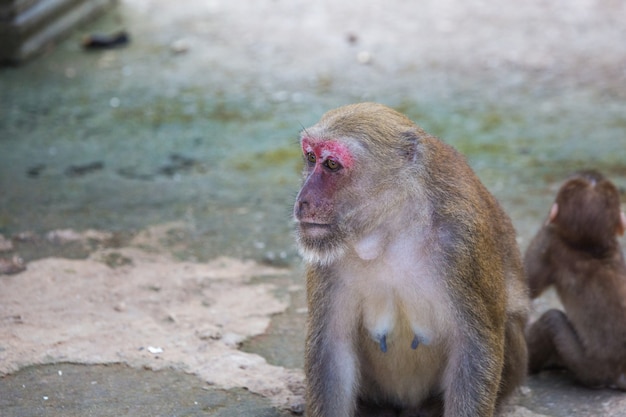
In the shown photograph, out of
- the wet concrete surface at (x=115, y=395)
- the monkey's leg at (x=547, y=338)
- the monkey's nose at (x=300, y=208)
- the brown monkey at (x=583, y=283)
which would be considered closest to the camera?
the monkey's nose at (x=300, y=208)

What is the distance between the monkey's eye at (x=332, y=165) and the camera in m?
3.59

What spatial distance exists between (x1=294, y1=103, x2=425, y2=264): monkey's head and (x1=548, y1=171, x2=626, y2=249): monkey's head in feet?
4.61

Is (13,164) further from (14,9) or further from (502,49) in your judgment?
(502,49)

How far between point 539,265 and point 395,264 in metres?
1.46

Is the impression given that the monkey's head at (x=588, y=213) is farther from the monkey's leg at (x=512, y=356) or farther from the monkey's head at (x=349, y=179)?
the monkey's head at (x=349, y=179)

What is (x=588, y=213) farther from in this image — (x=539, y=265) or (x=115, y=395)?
(x=115, y=395)

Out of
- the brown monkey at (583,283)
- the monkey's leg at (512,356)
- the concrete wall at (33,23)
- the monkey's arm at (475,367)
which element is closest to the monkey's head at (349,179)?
the monkey's arm at (475,367)

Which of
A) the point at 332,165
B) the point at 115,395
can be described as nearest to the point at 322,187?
the point at 332,165

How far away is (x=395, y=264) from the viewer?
3686 mm

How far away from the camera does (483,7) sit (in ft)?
35.6

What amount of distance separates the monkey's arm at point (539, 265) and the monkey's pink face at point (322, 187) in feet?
5.28

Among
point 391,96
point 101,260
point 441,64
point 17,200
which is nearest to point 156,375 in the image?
point 101,260

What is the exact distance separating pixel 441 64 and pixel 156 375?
5687 mm

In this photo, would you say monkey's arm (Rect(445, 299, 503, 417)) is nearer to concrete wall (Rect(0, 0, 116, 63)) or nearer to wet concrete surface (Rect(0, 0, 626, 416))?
wet concrete surface (Rect(0, 0, 626, 416))
